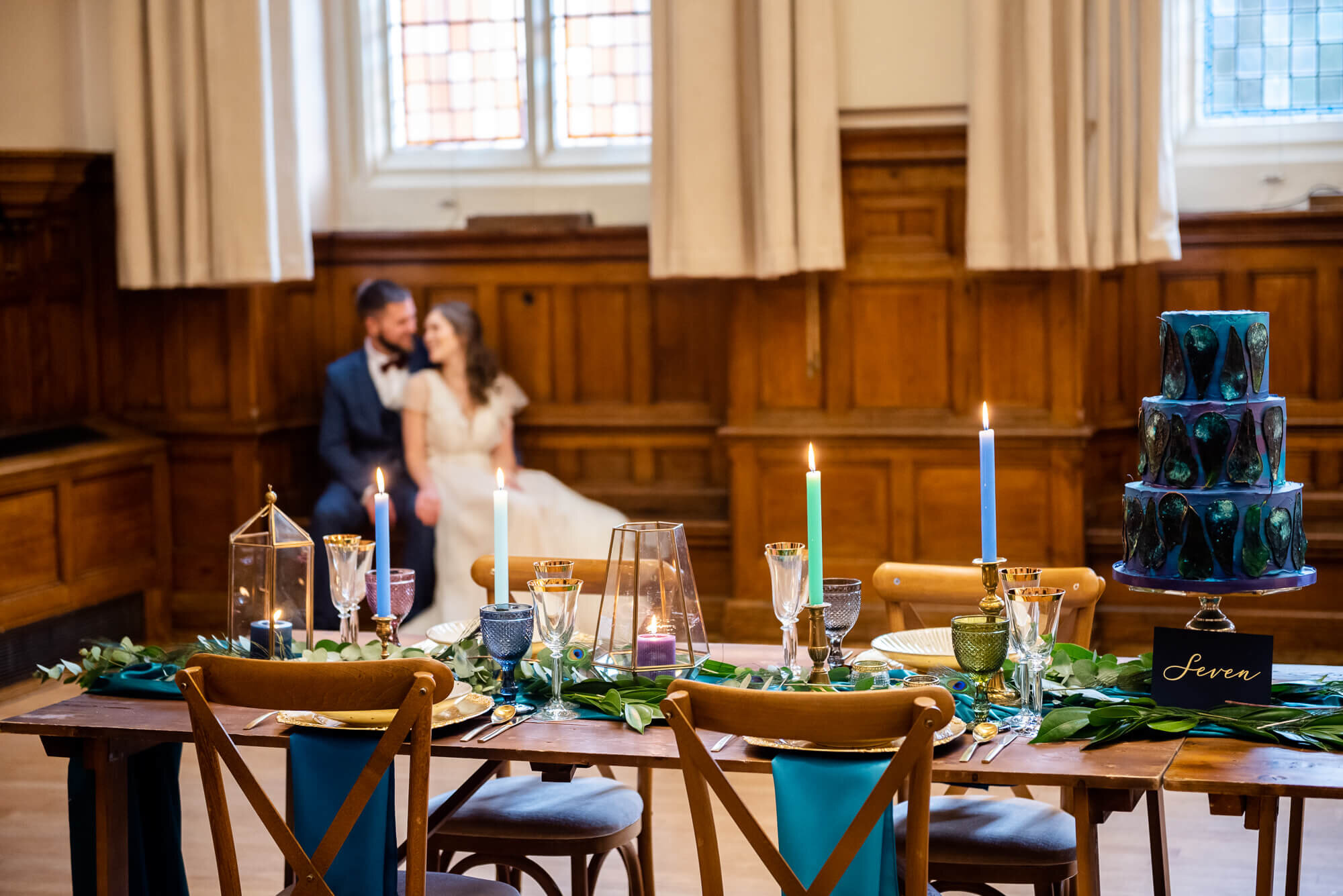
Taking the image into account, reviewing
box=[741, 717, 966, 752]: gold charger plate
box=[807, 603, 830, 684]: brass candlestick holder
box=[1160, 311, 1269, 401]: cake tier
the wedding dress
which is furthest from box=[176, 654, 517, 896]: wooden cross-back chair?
the wedding dress

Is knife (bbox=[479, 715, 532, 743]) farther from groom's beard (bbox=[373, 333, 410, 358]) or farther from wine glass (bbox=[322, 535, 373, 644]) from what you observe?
groom's beard (bbox=[373, 333, 410, 358])

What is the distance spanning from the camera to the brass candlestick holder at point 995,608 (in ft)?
7.04

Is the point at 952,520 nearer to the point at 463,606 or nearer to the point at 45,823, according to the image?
the point at 463,606

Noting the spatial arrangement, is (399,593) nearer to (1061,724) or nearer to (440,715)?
(440,715)

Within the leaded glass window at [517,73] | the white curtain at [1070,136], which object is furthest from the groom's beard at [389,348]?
the white curtain at [1070,136]

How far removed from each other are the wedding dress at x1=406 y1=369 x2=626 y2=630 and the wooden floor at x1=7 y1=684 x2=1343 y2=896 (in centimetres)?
123

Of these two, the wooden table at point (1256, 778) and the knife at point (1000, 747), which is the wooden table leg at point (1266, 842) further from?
the knife at point (1000, 747)

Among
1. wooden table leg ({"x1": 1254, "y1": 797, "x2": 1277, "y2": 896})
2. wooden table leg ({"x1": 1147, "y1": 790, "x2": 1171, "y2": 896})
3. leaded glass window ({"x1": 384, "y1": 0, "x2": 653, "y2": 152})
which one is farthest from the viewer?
leaded glass window ({"x1": 384, "y1": 0, "x2": 653, "y2": 152})

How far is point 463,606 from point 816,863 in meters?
3.61

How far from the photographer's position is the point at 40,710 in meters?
2.39

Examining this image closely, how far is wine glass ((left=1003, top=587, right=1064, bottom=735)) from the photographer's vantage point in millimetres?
2074

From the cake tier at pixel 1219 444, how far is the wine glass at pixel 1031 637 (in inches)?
10.6

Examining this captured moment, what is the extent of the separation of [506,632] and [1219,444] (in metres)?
1.09

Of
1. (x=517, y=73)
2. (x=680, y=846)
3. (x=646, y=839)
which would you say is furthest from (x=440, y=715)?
(x=517, y=73)
